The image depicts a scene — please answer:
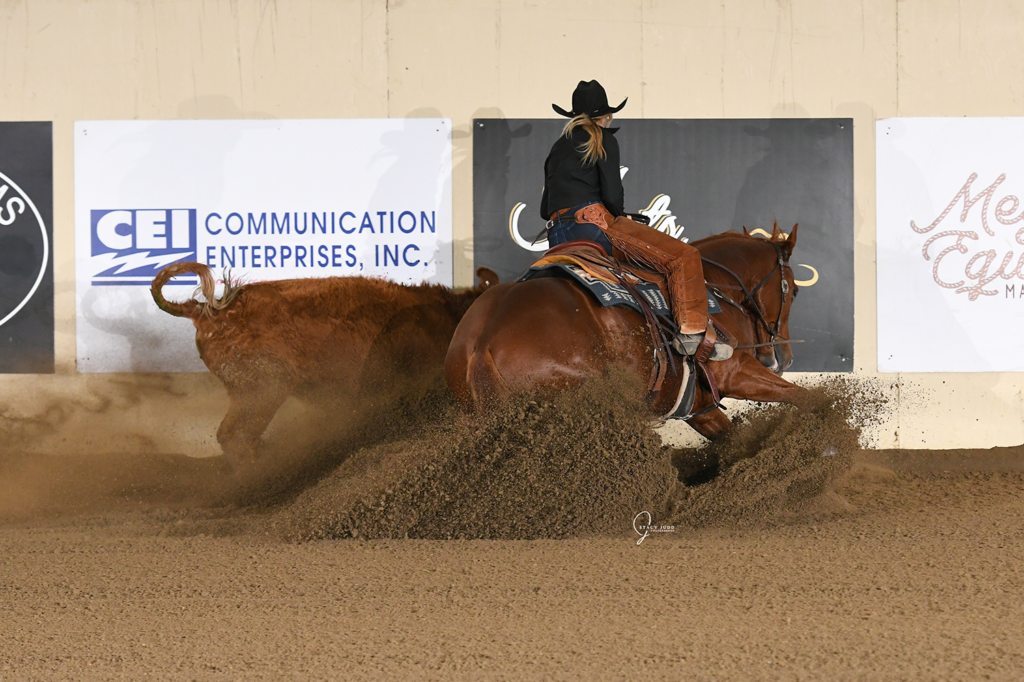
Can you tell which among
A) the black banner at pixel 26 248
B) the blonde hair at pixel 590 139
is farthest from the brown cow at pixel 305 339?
the black banner at pixel 26 248

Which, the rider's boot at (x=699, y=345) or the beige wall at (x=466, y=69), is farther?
the beige wall at (x=466, y=69)

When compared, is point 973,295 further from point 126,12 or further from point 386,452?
point 126,12

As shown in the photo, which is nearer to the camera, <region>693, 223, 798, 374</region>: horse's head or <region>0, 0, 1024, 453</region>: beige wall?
<region>693, 223, 798, 374</region>: horse's head

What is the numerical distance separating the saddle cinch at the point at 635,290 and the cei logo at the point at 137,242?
3380mm

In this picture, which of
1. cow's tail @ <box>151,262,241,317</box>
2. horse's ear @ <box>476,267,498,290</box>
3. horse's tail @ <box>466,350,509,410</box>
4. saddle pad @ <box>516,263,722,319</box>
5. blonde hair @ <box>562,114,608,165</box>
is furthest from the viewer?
horse's ear @ <box>476,267,498,290</box>

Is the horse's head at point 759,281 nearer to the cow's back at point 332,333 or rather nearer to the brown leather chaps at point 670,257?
the brown leather chaps at point 670,257

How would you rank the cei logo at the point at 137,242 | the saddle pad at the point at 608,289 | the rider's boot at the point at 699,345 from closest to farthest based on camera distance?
the saddle pad at the point at 608,289, the rider's boot at the point at 699,345, the cei logo at the point at 137,242

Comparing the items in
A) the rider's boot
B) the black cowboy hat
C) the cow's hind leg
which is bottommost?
the cow's hind leg

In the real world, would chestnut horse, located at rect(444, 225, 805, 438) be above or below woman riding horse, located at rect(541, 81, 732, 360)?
below

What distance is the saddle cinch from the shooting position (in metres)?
4.04

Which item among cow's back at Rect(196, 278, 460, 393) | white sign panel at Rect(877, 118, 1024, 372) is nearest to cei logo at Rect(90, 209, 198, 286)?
cow's back at Rect(196, 278, 460, 393)

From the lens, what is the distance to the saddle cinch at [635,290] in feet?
13.3

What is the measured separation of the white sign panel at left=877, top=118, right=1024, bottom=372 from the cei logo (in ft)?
17.6

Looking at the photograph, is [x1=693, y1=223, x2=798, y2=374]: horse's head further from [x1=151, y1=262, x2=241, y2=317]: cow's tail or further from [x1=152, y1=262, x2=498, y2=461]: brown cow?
[x1=151, y1=262, x2=241, y2=317]: cow's tail
